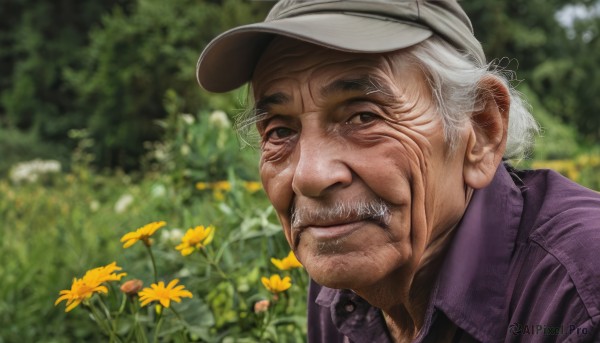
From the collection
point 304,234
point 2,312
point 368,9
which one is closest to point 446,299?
point 304,234

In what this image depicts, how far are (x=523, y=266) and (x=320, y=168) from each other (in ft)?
1.65

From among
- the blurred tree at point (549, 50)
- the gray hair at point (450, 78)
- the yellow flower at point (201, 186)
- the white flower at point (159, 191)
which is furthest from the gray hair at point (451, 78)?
the blurred tree at point (549, 50)

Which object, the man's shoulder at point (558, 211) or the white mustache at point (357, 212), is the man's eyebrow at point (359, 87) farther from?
the man's shoulder at point (558, 211)

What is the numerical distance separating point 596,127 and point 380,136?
722 inches

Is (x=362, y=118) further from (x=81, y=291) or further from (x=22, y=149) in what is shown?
(x=22, y=149)

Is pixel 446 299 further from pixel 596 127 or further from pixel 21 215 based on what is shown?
pixel 596 127

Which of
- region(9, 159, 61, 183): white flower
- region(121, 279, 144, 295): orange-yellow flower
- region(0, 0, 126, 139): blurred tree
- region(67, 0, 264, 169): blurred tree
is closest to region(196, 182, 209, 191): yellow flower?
region(121, 279, 144, 295): orange-yellow flower

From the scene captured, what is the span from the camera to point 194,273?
241 centimetres

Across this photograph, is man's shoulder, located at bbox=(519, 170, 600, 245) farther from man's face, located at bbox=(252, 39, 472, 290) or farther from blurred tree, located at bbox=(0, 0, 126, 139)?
blurred tree, located at bbox=(0, 0, 126, 139)

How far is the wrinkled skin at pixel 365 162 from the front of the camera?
157cm

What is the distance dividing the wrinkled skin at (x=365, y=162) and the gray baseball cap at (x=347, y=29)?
0.21 ft

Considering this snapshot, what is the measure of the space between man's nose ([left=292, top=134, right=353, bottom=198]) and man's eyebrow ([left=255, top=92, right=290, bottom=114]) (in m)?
0.13

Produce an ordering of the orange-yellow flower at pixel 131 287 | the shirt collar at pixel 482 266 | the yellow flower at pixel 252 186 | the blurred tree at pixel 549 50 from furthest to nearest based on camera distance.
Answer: the blurred tree at pixel 549 50, the yellow flower at pixel 252 186, the orange-yellow flower at pixel 131 287, the shirt collar at pixel 482 266

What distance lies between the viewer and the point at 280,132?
5.76 feet
